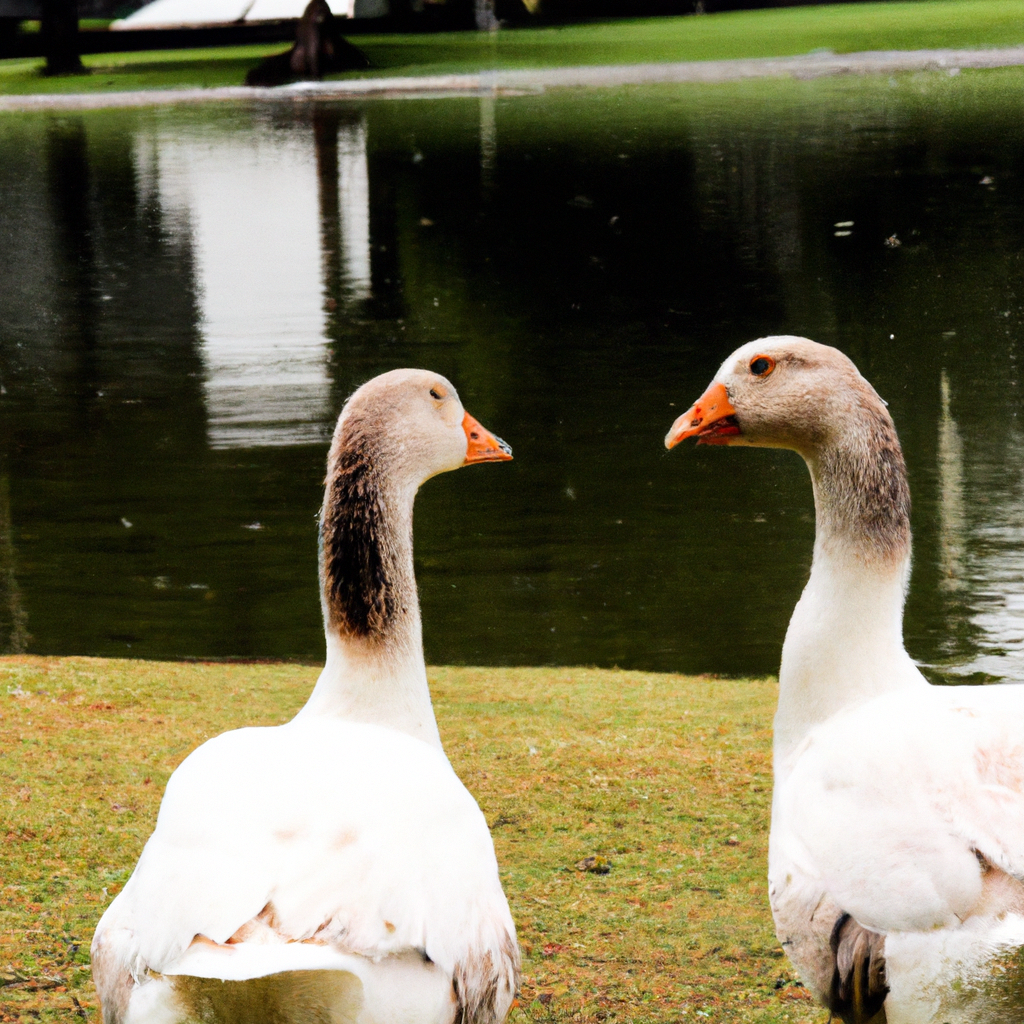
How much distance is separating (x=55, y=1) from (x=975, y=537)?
132ft

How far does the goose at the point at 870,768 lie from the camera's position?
3145 mm

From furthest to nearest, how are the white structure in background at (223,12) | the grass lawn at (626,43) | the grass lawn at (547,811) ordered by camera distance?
the white structure in background at (223,12), the grass lawn at (626,43), the grass lawn at (547,811)

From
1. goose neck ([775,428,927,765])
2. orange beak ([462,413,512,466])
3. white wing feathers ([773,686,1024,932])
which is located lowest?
white wing feathers ([773,686,1024,932])

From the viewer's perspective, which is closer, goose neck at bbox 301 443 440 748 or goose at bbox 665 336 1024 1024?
goose at bbox 665 336 1024 1024

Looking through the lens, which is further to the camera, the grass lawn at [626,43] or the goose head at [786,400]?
the grass lawn at [626,43]

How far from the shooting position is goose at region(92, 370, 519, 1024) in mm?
2871

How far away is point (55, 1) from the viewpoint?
42500mm

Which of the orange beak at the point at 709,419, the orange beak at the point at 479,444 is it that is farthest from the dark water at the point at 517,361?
the orange beak at the point at 709,419

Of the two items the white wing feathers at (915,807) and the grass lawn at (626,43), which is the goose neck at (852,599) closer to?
the white wing feathers at (915,807)

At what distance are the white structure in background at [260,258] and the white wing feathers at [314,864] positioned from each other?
851 centimetres

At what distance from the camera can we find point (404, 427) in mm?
3975

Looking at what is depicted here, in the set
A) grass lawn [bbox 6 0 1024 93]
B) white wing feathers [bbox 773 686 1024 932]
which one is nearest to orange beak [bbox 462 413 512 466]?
white wing feathers [bbox 773 686 1024 932]

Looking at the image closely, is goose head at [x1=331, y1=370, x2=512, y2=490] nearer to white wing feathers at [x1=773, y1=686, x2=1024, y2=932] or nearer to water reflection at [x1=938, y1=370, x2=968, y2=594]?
white wing feathers at [x1=773, y1=686, x2=1024, y2=932]

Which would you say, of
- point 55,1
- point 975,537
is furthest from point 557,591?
point 55,1
